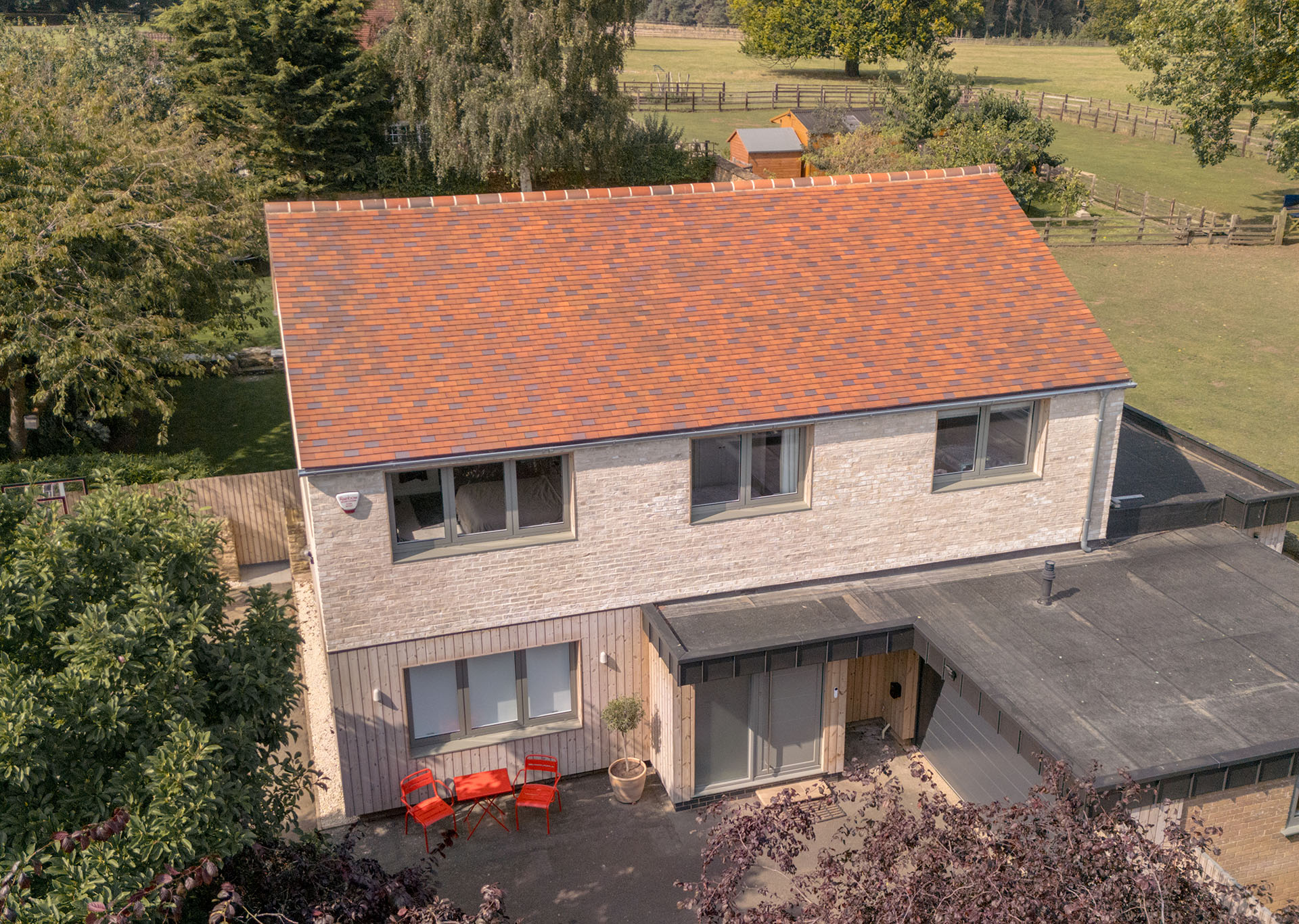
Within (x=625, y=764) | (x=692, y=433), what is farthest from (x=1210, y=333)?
(x=625, y=764)

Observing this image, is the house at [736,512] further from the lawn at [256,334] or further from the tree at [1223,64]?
the tree at [1223,64]

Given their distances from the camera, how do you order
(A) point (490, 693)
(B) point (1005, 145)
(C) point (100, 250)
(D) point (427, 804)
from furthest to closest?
(B) point (1005, 145), (C) point (100, 250), (A) point (490, 693), (D) point (427, 804)

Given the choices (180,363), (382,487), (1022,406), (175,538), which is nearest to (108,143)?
(180,363)

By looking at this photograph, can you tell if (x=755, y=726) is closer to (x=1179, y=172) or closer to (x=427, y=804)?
(x=427, y=804)

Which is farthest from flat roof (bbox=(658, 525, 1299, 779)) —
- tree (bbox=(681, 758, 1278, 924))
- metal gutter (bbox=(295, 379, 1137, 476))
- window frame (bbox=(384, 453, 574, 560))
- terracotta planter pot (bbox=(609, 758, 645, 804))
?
tree (bbox=(681, 758, 1278, 924))

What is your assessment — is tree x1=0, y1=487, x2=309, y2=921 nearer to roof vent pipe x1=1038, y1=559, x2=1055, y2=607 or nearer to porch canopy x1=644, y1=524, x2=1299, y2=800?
porch canopy x1=644, y1=524, x2=1299, y2=800

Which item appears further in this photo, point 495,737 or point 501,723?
point 501,723

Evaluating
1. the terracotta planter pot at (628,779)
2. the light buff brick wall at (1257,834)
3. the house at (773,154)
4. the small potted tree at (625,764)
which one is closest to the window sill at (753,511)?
the small potted tree at (625,764)
